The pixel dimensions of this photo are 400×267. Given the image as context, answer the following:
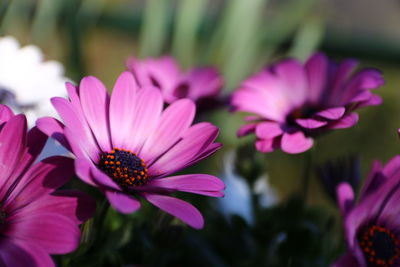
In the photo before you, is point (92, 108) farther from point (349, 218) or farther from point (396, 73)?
point (396, 73)

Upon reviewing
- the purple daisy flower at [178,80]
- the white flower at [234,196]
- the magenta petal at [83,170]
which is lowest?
the white flower at [234,196]

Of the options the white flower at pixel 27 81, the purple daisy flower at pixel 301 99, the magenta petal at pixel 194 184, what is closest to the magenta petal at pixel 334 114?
the purple daisy flower at pixel 301 99

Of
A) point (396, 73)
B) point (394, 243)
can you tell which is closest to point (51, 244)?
point (394, 243)

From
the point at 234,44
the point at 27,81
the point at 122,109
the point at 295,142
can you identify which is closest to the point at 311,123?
the point at 295,142

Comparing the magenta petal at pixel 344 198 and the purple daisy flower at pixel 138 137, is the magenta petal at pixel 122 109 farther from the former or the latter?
the magenta petal at pixel 344 198

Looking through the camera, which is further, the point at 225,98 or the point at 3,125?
the point at 225,98

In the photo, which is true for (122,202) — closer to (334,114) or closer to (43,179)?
(43,179)

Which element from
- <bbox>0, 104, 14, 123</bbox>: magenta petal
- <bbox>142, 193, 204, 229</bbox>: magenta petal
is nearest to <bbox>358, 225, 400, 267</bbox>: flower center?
<bbox>142, 193, 204, 229</bbox>: magenta petal
